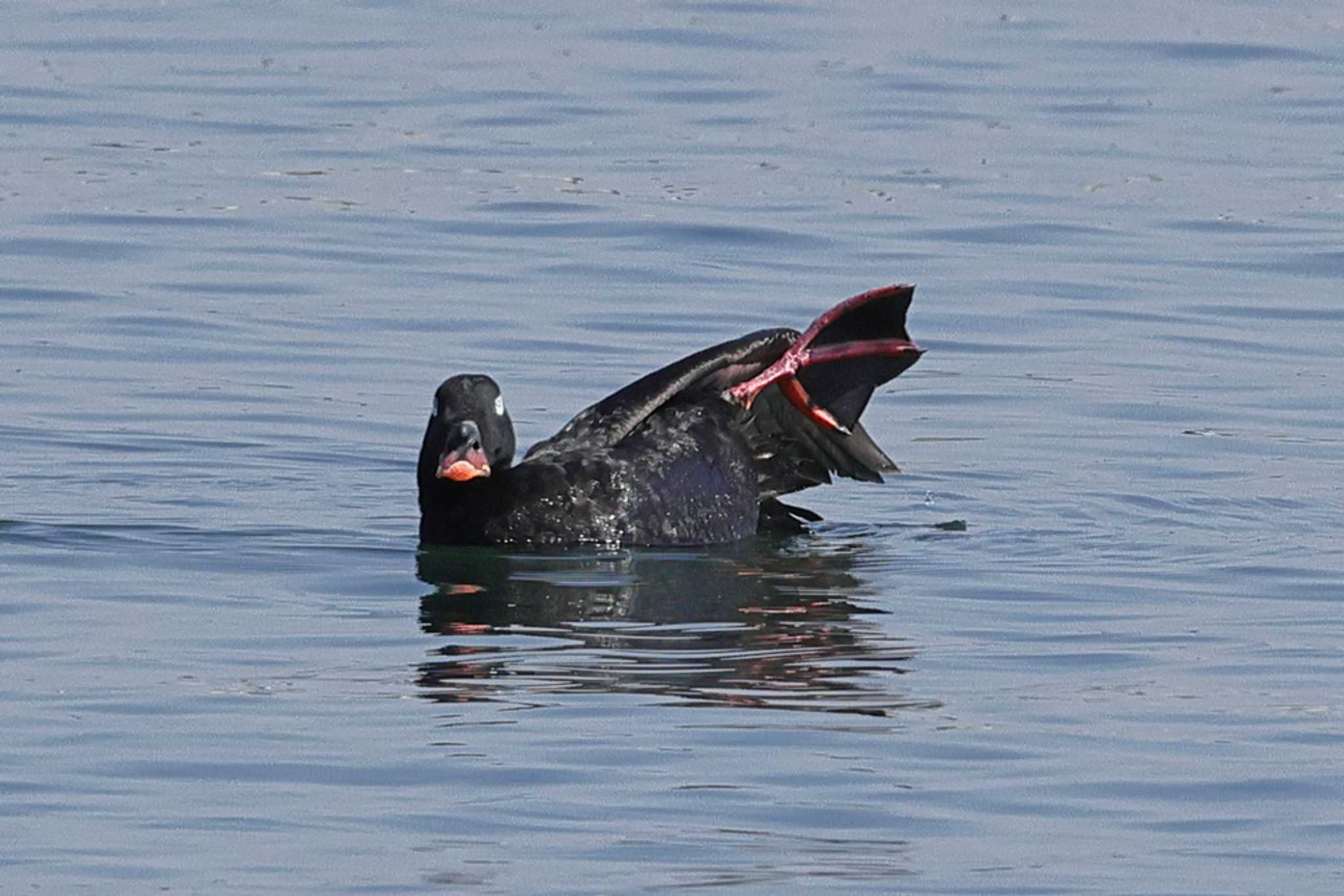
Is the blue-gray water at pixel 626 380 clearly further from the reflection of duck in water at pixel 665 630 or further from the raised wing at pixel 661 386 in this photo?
the raised wing at pixel 661 386

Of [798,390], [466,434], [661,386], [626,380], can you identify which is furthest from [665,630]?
[626,380]

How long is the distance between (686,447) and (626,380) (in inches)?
111

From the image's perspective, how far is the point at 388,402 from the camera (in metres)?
14.3

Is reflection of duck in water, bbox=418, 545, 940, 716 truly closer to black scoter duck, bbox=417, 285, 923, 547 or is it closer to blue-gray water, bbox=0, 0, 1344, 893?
blue-gray water, bbox=0, 0, 1344, 893

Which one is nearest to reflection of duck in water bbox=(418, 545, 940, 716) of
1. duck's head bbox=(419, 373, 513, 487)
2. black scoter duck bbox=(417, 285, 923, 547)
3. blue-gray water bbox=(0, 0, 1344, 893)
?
blue-gray water bbox=(0, 0, 1344, 893)

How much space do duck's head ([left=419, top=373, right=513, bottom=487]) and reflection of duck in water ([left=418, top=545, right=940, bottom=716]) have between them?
326 millimetres

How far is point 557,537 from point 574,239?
690cm

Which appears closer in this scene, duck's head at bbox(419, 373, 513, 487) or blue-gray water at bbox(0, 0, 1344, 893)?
blue-gray water at bbox(0, 0, 1344, 893)

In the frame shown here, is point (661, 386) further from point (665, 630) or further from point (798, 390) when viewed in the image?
point (665, 630)

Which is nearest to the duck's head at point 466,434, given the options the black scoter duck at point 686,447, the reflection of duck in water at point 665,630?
the black scoter duck at point 686,447

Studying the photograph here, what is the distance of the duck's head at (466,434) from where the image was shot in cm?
1111

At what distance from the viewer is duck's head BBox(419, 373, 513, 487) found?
1111 centimetres

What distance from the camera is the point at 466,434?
36.6 feet

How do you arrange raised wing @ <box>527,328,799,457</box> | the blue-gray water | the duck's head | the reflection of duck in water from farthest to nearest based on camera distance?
raised wing @ <box>527,328,799,457</box> → the duck's head → the reflection of duck in water → the blue-gray water
